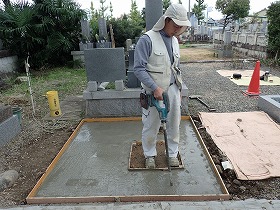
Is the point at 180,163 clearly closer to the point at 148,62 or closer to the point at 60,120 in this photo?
the point at 148,62

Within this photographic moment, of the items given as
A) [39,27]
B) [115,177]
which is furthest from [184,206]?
[39,27]

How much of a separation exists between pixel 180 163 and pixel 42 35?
9.01 m

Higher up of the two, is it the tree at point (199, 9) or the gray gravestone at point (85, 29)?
the tree at point (199, 9)

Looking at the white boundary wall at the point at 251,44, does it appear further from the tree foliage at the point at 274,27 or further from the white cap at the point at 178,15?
the white cap at the point at 178,15

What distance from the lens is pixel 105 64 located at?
446 cm

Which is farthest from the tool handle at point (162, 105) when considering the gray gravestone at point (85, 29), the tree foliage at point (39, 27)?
the gray gravestone at point (85, 29)

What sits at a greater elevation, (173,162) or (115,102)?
(115,102)

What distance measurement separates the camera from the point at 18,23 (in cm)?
926

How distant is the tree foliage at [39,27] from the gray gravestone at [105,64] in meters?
6.22

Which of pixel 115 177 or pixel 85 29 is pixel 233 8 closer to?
pixel 85 29

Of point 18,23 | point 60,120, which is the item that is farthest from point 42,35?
point 60,120

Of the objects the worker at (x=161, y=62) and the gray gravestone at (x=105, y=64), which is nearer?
the worker at (x=161, y=62)

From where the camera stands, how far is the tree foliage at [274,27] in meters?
10.1

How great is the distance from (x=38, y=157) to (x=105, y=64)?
197 cm
